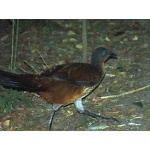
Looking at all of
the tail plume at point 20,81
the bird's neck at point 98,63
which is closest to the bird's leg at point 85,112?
the bird's neck at point 98,63

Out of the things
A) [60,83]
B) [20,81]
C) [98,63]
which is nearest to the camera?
[20,81]

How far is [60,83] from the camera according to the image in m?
5.57

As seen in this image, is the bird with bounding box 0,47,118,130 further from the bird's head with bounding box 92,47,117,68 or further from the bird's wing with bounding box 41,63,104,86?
the bird's head with bounding box 92,47,117,68

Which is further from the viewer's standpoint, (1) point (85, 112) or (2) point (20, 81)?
(1) point (85, 112)

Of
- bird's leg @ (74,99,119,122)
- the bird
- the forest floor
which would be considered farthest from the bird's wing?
the forest floor

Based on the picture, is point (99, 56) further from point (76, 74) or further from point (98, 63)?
point (76, 74)

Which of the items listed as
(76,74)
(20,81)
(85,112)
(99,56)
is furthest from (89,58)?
(20,81)

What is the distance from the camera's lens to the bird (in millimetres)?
5383

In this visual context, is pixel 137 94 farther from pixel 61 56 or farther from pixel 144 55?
pixel 61 56

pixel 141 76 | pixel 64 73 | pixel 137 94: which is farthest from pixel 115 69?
pixel 64 73

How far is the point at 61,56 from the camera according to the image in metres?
7.97

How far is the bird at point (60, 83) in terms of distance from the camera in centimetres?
538

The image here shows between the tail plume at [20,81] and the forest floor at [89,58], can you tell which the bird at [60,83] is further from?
the forest floor at [89,58]

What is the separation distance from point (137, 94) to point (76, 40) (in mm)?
2393
